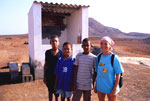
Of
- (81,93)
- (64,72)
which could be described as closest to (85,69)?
(64,72)

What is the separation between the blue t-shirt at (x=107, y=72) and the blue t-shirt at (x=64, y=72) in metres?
0.54

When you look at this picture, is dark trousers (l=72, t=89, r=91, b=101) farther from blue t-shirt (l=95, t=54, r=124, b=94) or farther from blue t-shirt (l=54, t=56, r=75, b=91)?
blue t-shirt (l=95, t=54, r=124, b=94)

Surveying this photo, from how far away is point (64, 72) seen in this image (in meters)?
2.66

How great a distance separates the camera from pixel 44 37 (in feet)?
27.9

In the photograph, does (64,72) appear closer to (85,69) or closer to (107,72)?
(85,69)

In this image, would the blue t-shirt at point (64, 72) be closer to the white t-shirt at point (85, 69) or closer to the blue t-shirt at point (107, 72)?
the white t-shirt at point (85, 69)

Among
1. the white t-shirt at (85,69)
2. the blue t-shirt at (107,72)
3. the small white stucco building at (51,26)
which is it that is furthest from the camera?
the small white stucco building at (51,26)

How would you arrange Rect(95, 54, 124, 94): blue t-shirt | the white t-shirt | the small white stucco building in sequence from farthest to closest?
the small white stucco building < the white t-shirt < Rect(95, 54, 124, 94): blue t-shirt

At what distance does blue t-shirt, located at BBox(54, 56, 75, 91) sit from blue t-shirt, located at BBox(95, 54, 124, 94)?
54cm

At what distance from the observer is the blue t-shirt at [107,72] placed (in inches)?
87.5

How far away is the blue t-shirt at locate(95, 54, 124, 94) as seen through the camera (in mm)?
2223

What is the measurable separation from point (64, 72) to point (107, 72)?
78cm

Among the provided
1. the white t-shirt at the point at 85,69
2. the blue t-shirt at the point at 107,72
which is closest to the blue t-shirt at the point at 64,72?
the white t-shirt at the point at 85,69

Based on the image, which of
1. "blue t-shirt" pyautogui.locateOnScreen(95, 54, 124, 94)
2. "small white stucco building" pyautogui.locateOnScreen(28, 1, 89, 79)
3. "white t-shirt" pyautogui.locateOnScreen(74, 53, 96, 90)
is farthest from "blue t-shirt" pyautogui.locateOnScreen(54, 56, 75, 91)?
"small white stucco building" pyautogui.locateOnScreen(28, 1, 89, 79)
